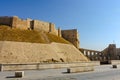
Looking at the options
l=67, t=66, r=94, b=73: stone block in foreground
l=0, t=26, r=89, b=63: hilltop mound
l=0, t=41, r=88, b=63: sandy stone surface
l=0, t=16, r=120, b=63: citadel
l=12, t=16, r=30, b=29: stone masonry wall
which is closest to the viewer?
l=67, t=66, r=94, b=73: stone block in foreground

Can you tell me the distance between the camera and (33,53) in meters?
43.7

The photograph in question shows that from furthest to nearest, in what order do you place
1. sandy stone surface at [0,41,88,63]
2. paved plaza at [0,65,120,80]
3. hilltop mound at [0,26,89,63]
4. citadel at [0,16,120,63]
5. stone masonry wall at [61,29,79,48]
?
1. stone masonry wall at [61,29,79,48]
2. citadel at [0,16,120,63]
3. hilltop mound at [0,26,89,63]
4. sandy stone surface at [0,41,88,63]
5. paved plaza at [0,65,120,80]

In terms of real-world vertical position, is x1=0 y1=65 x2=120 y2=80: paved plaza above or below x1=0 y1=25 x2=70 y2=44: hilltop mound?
below

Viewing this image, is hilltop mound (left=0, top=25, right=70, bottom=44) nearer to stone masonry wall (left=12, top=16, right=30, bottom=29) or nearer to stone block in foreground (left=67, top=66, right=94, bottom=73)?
stone masonry wall (left=12, top=16, right=30, bottom=29)

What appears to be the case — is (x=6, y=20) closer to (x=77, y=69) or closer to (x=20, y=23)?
(x=20, y=23)

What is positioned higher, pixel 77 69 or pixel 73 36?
pixel 73 36

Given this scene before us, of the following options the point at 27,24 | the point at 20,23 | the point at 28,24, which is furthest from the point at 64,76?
the point at 28,24

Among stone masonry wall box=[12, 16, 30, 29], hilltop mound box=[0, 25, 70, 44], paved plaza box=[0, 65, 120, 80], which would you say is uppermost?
stone masonry wall box=[12, 16, 30, 29]

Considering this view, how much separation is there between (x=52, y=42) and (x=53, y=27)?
11.3m

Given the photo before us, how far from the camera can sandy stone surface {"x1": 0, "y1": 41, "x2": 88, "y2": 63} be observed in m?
39.2

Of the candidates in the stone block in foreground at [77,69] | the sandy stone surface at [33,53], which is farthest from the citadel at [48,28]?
the stone block in foreground at [77,69]

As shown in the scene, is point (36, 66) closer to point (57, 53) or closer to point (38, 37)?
point (57, 53)

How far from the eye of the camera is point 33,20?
190ft

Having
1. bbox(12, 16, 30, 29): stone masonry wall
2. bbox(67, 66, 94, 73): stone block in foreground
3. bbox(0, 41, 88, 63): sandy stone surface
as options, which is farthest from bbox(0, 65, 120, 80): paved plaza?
bbox(12, 16, 30, 29): stone masonry wall
